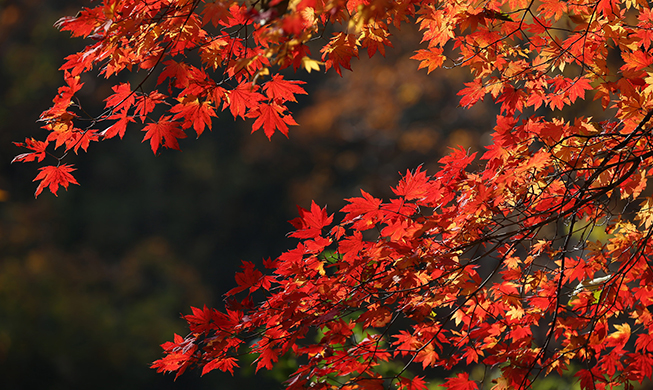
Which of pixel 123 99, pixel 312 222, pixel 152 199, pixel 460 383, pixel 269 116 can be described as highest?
pixel 123 99

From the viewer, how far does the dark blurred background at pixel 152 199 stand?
7.01 m

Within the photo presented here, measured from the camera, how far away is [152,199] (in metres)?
10.2

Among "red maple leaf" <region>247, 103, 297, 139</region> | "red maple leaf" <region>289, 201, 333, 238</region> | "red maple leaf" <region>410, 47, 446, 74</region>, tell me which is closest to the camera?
"red maple leaf" <region>289, 201, 333, 238</region>

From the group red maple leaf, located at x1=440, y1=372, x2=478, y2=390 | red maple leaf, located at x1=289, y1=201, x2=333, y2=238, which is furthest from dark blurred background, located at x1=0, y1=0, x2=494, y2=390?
red maple leaf, located at x1=289, y1=201, x2=333, y2=238

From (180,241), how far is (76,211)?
210 cm

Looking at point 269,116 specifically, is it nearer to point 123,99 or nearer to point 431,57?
point 123,99

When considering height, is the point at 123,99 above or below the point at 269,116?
above

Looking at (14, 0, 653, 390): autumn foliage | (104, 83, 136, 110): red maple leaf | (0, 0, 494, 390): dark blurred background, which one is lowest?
(0, 0, 494, 390): dark blurred background

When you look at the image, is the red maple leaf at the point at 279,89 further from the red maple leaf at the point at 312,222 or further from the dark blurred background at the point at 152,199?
the dark blurred background at the point at 152,199

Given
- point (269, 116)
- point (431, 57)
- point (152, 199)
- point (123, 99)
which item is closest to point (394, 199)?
point (269, 116)

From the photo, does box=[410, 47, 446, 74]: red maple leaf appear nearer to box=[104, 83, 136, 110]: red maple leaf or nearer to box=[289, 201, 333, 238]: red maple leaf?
box=[289, 201, 333, 238]: red maple leaf

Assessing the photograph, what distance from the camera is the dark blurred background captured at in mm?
7012

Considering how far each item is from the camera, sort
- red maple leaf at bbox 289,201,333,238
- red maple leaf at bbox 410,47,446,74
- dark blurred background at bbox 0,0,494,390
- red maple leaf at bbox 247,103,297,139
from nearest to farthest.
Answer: red maple leaf at bbox 289,201,333,238, red maple leaf at bbox 247,103,297,139, red maple leaf at bbox 410,47,446,74, dark blurred background at bbox 0,0,494,390

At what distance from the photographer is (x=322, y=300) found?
5.82ft
